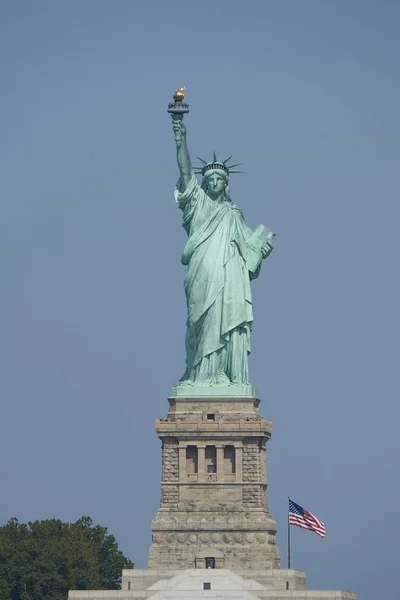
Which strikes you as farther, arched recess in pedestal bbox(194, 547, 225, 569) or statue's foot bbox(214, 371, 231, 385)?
statue's foot bbox(214, 371, 231, 385)

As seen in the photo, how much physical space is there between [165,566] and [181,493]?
9.74 ft

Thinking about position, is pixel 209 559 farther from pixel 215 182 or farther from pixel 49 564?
pixel 215 182

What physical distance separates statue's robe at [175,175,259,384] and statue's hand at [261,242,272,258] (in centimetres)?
102

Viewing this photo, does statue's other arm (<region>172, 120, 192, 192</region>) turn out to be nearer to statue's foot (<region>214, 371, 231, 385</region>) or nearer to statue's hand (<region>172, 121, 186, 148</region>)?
statue's hand (<region>172, 121, 186, 148</region>)

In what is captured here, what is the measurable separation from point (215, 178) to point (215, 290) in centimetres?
466

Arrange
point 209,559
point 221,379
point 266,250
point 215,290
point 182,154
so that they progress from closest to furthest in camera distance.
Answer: point 209,559, point 221,379, point 215,290, point 182,154, point 266,250

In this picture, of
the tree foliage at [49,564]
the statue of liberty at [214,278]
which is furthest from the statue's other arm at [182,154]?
the tree foliage at [49,564]

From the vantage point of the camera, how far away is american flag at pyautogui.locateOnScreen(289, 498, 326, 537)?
97.8 meters

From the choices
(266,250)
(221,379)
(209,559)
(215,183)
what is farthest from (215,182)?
(209,559)

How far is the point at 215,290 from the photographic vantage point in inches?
3910

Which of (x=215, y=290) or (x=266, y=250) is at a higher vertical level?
(x=266, y=250)

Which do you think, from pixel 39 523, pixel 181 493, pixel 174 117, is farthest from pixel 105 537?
Result: pixel 174 117

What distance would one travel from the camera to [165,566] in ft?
316

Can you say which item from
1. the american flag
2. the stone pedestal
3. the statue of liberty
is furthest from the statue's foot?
the american flag
